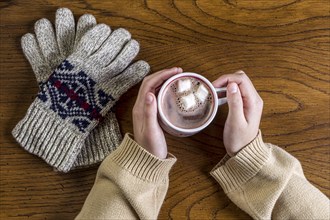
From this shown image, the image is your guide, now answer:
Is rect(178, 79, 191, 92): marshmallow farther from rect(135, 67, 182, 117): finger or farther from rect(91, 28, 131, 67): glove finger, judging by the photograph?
rect(91, 28, 131, 67): glove finger

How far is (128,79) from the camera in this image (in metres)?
0.72

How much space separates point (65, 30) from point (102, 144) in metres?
0.22

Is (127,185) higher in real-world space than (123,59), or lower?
lower

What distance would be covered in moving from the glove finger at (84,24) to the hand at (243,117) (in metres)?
0.25

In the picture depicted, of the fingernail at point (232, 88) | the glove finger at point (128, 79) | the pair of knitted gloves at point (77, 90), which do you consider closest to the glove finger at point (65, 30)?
the pair of knitted gloves at point (77, 90)

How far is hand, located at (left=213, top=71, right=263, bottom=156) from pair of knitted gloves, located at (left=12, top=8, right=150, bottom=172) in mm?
165

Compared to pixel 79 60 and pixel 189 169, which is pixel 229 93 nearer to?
pixel 189 169

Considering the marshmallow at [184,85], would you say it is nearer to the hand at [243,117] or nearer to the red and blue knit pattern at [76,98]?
the hand at [243,117]

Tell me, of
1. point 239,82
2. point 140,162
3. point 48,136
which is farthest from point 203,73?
point 48,136

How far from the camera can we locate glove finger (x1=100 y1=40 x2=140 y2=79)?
714mm

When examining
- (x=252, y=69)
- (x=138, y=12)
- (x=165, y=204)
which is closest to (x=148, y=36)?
(x=138, y=12)

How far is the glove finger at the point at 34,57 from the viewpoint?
72cm

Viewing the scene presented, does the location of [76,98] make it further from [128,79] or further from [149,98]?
[149,98]

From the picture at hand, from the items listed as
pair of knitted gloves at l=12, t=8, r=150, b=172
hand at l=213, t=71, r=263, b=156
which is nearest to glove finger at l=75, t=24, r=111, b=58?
pair of knitted gloves at l=12, t=8, r=150, b=172
